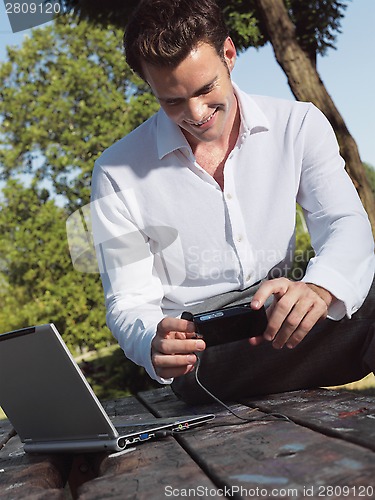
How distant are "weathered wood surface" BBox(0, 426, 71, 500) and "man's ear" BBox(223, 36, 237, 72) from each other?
1.54m

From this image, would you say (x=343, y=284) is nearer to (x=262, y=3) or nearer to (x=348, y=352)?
(x=348, y=352)

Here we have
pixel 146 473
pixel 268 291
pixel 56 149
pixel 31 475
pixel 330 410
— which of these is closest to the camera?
pixel 146 473

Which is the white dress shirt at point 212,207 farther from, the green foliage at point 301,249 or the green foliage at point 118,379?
the green foliage at point 301,249

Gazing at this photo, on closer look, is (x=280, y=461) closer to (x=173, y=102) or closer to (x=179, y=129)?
(x=173, y=102)

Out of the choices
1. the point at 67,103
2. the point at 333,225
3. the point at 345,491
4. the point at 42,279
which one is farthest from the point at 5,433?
the point at 67,103

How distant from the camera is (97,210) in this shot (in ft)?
9.75

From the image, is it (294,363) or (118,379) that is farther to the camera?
(118,379)

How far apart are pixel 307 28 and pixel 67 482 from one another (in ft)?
16.8

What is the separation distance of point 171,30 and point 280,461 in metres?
1.76

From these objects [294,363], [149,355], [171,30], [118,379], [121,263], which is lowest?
[118,379]

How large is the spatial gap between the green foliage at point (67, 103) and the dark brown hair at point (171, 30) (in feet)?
25.0

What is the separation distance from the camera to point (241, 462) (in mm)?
1369

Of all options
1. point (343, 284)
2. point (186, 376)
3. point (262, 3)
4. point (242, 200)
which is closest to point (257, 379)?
point (186, 376)

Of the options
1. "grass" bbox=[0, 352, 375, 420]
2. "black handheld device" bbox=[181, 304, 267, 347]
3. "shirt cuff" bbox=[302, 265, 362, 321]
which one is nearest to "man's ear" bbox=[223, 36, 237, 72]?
"shirt cuff" bbox=[302, 265, 362, 321]
